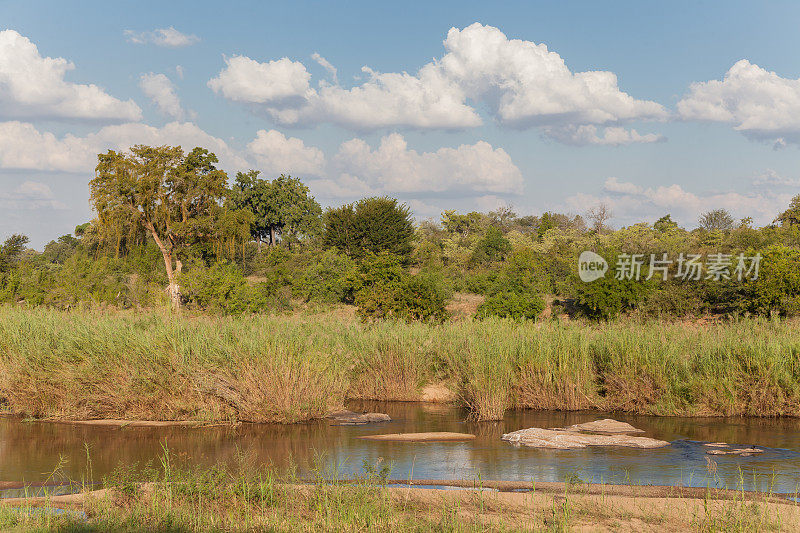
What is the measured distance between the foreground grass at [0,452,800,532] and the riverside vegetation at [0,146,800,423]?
479cm

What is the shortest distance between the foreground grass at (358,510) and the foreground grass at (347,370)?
14.7 ft

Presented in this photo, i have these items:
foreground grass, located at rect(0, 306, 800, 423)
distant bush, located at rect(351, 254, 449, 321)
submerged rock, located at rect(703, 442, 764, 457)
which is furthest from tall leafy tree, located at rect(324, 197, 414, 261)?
submerged rock, located at rect(703, 442, 764, 457)

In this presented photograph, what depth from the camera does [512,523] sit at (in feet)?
22.5

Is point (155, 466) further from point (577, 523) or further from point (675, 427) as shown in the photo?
point (675, 427)

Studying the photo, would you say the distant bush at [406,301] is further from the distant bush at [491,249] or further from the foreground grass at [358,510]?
the foreground grass at [358,510]

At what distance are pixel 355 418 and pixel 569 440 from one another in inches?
150

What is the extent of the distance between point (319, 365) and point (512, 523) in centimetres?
639

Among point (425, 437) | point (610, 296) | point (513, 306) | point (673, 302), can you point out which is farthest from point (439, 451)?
point (673, 302)

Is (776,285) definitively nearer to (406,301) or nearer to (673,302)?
(673,302)

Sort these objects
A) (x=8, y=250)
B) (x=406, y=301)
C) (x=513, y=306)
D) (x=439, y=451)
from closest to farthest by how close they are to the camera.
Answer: (x=439, y=451) < (x=406, y=301) < (x=513, y=306) < (x=8, y=250)

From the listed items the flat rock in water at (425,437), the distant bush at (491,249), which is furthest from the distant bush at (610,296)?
the distant bush at (491,249)

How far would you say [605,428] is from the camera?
11820mm

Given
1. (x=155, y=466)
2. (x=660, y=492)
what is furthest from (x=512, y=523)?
(x=155, y=466)

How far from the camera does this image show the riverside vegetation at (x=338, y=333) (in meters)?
12.7
